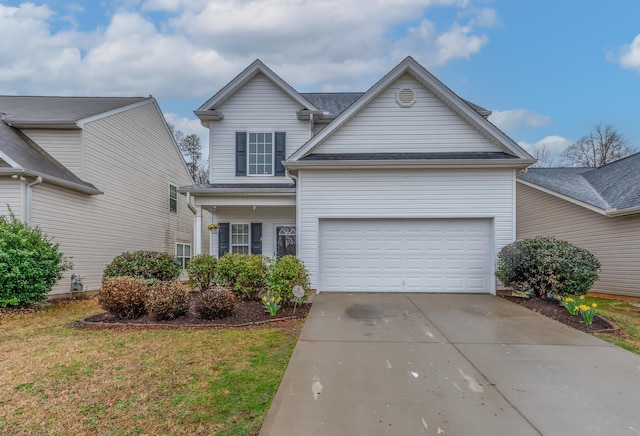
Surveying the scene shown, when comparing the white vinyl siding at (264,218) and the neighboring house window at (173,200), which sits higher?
the neighboring house window at (173,200)

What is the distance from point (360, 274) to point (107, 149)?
9854 mm

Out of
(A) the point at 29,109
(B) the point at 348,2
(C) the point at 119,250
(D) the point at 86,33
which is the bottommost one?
(C) the point at 119,250

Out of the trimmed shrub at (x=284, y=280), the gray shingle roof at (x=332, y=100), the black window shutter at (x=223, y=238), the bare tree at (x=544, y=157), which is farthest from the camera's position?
the bare tree at (x=544, y=157)

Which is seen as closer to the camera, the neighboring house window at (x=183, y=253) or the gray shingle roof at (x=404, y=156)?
the gray shingle roof at (x=404, y=156)

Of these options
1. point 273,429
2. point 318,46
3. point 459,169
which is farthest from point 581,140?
point 273,429

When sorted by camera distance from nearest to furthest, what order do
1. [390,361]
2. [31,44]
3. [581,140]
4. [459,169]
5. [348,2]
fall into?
1. [390,361]
2. [459,169]
3. [348,2]
4. [31,44]
5. [581,140]

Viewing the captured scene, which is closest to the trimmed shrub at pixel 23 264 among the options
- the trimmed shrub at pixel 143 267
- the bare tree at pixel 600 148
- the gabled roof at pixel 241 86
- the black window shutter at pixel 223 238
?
the trimmed shrub at pixel 143 267

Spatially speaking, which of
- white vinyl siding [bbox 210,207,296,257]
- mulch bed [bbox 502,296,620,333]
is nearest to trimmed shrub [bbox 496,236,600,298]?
mulch bed [bbox 502,296,620,333]

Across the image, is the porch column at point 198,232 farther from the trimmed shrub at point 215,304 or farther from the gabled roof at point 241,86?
the trimmed shrub at point 215,304

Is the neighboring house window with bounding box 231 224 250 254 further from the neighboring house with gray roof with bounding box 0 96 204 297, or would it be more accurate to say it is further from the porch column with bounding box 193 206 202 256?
the neighboring house with gray roof with bounding box 0 96 204 297

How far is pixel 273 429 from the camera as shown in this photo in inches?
123

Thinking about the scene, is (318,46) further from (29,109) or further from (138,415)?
(138,415)

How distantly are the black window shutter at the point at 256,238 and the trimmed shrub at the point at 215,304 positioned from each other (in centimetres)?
541

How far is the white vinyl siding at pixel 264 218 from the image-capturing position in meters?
12.5
